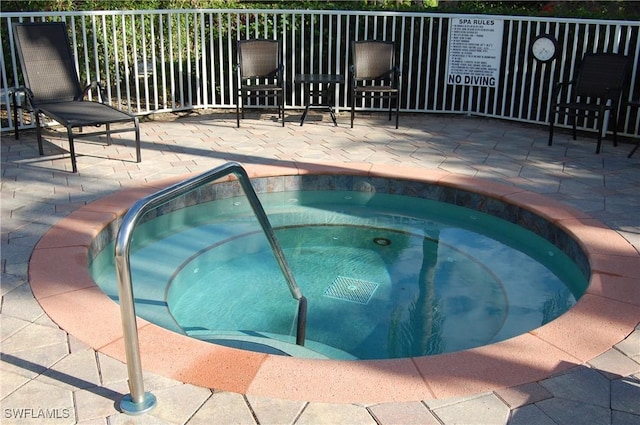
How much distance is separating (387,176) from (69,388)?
3.97m

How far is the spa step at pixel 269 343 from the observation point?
3797 mm

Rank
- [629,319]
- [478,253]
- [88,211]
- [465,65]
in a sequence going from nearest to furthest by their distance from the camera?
[629,319] → [88,211] → [478,253] → [465,65]

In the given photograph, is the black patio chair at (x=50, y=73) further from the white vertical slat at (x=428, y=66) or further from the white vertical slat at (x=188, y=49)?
the white vertical slat at (x=428, y=66)

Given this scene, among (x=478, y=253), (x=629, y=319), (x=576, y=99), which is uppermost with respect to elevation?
(x=576, y=99)

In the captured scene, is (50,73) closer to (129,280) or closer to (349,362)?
(129,280)

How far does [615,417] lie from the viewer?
2.59 m

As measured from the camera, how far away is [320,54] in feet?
30.2

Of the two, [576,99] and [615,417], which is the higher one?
[576,99]

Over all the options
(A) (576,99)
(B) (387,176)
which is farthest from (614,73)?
(B) (387,176)

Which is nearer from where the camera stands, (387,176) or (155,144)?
(387,176)

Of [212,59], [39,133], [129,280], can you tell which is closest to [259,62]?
[212,59]

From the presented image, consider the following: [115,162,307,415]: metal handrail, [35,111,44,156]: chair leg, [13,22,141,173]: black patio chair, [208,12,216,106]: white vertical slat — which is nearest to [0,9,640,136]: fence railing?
[208,12,216,106]: white vertical slat

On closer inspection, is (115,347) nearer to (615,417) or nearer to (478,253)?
(615,417)

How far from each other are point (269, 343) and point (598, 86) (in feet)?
18.1
